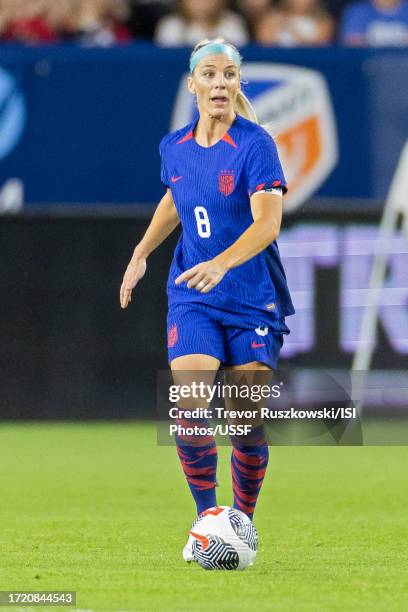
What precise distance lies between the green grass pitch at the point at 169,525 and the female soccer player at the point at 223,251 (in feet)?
1.65

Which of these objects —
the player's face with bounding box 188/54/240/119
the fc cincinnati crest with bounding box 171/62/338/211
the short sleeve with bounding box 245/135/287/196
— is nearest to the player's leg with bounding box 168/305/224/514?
the short sleeve with bounding box 245/135/287/196

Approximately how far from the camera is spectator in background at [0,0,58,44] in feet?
47.8

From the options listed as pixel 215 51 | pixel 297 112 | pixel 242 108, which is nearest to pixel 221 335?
pixel 242 108

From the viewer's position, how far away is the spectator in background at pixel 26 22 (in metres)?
14.6

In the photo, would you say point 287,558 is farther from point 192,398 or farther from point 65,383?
point 65,383

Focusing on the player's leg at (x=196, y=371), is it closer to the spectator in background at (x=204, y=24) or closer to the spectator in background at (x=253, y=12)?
the spectator in background at (x=204, y=24)

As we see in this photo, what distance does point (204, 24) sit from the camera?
47.2ft

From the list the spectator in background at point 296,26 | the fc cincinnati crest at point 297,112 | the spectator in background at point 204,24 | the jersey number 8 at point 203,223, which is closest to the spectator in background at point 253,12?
the spectator in background at point 296,26

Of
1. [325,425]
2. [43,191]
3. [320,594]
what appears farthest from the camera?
[43,191]

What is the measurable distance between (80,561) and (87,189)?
775cm

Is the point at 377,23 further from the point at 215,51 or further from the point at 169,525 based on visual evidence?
the point at 215,51

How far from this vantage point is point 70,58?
14102 mm

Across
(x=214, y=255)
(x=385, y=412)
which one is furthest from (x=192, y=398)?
(x=385, y=412)

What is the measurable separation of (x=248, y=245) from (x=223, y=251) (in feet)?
0.90
